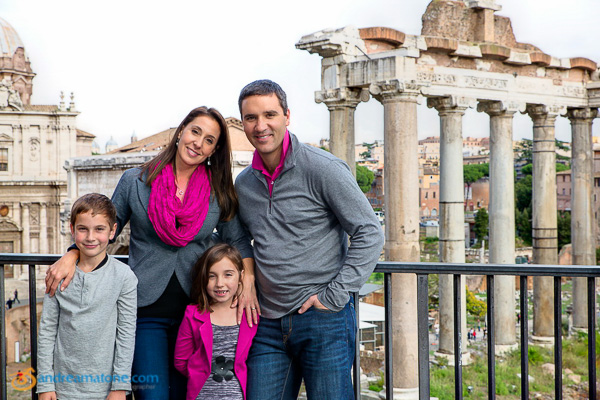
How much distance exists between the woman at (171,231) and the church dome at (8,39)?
49.8 meters

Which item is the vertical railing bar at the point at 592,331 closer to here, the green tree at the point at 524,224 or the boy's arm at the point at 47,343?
the boy's arm at the point at 47,343

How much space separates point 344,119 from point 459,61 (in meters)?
2.83

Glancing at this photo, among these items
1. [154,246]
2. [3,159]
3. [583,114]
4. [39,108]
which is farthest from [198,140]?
[39,108]

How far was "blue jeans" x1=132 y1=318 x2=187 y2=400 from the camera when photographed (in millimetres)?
3430

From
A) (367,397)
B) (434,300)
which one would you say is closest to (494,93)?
(367,397)

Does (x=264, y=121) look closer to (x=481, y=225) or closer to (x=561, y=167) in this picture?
(x=481, y=225)

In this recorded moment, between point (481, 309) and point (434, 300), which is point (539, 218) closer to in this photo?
point (481, 309)

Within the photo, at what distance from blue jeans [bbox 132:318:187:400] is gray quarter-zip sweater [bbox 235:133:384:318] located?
51 cm

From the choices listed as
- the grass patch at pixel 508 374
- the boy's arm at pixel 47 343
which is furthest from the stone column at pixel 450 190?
the boy's arm at pixel 47 343

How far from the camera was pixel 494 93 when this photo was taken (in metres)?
14.9

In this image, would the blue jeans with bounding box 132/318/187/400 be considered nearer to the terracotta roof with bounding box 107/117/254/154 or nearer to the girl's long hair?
the girl's long hair

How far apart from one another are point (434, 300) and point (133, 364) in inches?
1147

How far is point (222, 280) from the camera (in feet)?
11.1

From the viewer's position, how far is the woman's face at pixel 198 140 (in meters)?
3.53
